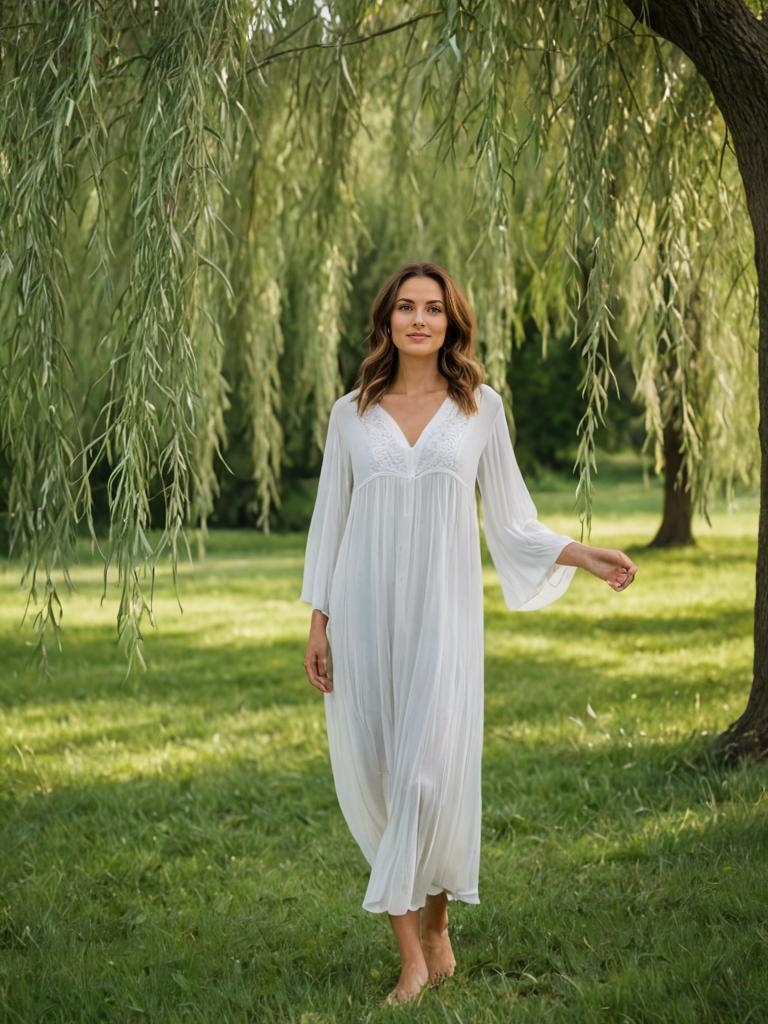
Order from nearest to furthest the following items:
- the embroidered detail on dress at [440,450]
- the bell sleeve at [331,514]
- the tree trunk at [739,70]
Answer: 1. the embroidered detail on dress at [440,450]
2. the bell sleeve at [331,514]
3. the tree trunk at [739,70]

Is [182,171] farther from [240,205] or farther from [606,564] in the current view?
[606,564]

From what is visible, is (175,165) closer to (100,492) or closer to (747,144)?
(747,144)

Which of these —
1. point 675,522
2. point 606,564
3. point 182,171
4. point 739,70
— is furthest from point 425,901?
point 675,522

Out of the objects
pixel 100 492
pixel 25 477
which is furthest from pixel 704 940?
pixel 100 492

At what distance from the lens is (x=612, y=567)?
3.04m

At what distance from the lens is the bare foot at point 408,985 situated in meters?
2.95

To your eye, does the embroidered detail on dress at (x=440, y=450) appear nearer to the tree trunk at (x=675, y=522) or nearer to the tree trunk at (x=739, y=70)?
the tree trunk at (x=739, y=70)

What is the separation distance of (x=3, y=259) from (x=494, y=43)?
55.6 inches

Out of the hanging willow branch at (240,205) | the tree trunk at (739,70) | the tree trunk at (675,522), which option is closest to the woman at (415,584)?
the hanging willow branch at (240,205)

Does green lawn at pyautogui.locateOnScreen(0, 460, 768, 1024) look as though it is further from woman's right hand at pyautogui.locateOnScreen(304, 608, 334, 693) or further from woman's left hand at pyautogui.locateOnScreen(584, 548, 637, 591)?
woman's left hand at pyautogui.locateOnScreen(584, 548, 637, 591)

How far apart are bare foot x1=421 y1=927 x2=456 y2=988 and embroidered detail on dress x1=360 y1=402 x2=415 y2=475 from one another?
1169 millimetres

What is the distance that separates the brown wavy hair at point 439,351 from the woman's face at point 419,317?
0.02 metres

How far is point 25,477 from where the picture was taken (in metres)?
3.66

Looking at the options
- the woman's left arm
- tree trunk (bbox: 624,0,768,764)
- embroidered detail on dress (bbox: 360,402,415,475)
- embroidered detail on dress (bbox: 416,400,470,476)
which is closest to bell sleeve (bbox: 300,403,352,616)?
embroidered detail on dress (bbox: 360,402,415,475)
